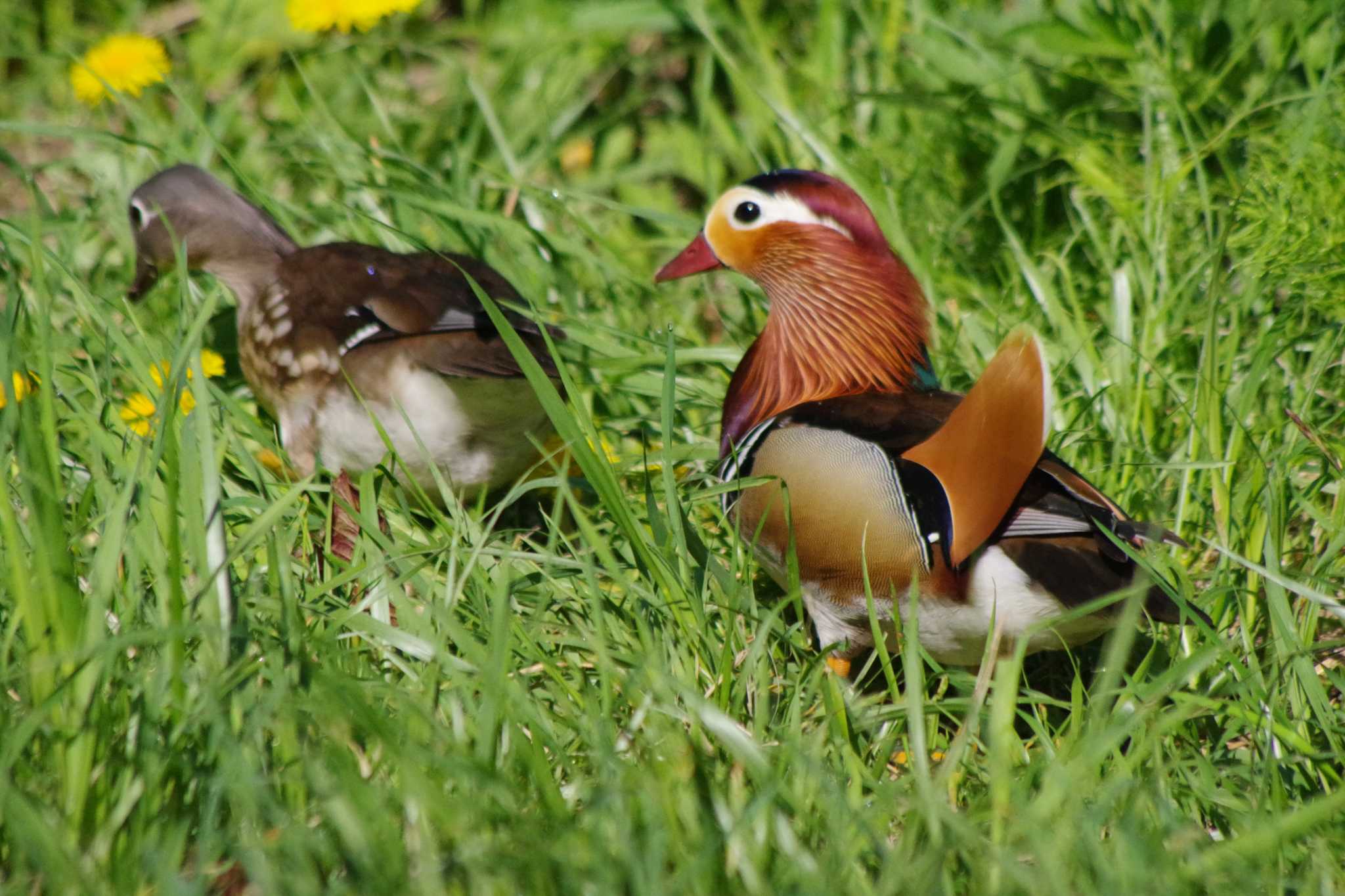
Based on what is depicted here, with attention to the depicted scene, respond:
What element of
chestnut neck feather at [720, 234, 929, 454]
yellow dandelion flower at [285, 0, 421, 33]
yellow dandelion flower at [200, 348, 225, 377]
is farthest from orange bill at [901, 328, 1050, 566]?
yellow dandelion flower at [285, 0, 421, 33]

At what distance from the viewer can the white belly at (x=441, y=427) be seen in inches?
102

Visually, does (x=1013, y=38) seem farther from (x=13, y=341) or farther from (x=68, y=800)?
(x=68, y=800)

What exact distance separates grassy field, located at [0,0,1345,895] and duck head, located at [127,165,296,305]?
0.44 feet

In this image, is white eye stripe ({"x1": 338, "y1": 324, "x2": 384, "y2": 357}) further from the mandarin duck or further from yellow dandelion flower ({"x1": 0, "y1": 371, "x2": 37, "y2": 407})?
yellow dandelion flower ({"x1": 0, "y1": 371, "x2": 37, "y2": 407})

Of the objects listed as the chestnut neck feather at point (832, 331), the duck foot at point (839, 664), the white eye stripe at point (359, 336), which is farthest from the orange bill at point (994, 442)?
the white eye stripe at point (359, 336)

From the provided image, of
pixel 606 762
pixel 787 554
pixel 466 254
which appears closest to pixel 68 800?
pixel 606 762

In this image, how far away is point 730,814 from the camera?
156 centimetres

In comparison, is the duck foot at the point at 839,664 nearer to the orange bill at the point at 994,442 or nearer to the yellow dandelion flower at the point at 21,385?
the orange bill at the point at 994,442

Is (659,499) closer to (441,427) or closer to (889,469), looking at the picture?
(441,427)

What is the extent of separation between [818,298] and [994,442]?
764 millimetres

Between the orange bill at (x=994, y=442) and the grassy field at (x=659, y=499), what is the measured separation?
9.8 inches

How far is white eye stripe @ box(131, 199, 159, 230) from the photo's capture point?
10.6 ft

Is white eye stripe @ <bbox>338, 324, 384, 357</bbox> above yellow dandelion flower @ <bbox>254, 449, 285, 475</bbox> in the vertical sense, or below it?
above

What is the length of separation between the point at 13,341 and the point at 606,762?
1.08 m
